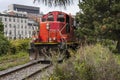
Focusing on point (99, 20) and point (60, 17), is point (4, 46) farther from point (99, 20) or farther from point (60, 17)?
point (99, 20)

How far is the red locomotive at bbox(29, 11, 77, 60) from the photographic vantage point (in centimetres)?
1883

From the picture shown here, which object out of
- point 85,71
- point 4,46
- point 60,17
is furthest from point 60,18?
point 85,71

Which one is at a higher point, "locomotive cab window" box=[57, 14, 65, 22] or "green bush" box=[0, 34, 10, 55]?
"locomotive cab window" box=[57, 14, 65, 22]

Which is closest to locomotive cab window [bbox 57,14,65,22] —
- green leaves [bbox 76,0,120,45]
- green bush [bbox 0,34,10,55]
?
green leaves [bbox 76,0,120,45]

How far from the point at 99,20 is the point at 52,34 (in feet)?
20.7

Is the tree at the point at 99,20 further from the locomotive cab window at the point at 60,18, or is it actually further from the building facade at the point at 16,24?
the building facade at the point at 16,24

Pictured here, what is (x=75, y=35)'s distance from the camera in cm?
2233

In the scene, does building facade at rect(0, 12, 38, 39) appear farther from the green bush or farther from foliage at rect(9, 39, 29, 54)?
the green bush

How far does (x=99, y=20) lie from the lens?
24.7 meters

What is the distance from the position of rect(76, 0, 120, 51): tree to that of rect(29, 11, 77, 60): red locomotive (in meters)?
2.98

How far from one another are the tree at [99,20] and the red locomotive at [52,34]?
2.98 metres

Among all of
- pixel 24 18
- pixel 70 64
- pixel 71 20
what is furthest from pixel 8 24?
pixel 70 64

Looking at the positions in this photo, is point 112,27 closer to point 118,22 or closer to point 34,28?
point 118,22

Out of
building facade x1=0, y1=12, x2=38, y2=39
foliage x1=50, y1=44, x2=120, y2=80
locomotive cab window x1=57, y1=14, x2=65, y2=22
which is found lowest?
building facade x1=0, y1=12, x2=38, y2=39
